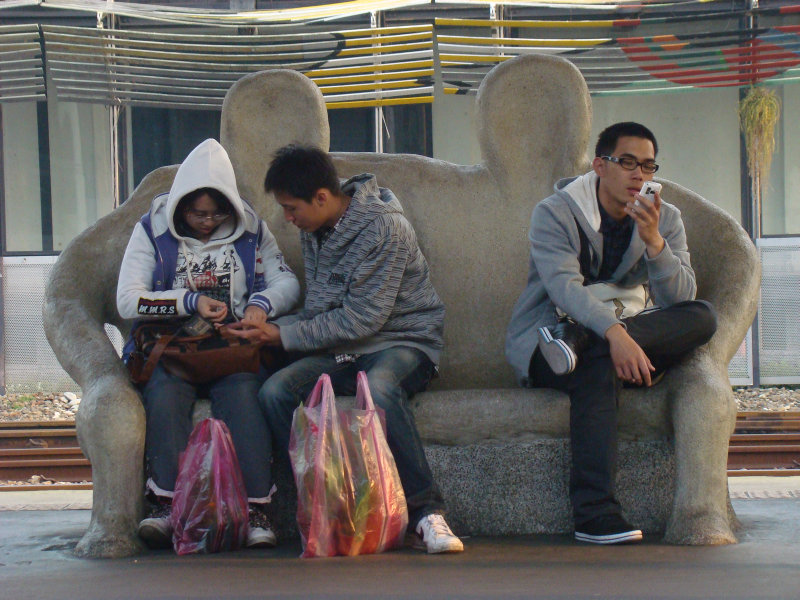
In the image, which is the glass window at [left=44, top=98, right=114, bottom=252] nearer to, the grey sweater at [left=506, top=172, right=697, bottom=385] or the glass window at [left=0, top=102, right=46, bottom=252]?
the glass window at [left=0, top=102, right=46, bottom=252]

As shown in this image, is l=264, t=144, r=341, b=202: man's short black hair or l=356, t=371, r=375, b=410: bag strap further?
l=264, t=144, r=341, b=202: man's short black hair

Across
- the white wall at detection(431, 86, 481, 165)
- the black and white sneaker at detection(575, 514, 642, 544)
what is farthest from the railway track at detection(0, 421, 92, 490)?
the white wall at detection(431, 86, 481, 165)

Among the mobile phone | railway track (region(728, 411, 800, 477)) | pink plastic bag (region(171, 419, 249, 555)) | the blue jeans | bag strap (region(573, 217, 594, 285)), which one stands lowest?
railway track (region(728, 411, 800, 477))

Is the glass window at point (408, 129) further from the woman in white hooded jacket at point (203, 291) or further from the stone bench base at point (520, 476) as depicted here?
the stone bench base at point (520, 476)

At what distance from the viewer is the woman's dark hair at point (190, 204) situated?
420cm

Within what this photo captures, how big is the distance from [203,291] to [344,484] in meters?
1.02

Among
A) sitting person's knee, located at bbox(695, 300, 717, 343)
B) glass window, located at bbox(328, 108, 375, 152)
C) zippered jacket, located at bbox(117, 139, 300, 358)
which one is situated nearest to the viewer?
sitting person's knee, located at bbox(695, 300, 717, 343)

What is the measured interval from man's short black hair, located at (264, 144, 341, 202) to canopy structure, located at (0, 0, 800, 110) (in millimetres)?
5965

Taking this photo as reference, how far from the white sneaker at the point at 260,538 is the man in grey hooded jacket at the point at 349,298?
1.00 ft

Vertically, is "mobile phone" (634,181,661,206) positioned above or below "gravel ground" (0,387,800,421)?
above

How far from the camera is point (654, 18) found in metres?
10.2

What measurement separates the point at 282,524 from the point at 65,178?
7654 millimetres

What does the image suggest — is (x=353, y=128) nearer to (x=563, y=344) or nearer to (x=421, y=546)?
(x=563, y=344)

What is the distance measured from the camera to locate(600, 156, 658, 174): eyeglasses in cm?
402
